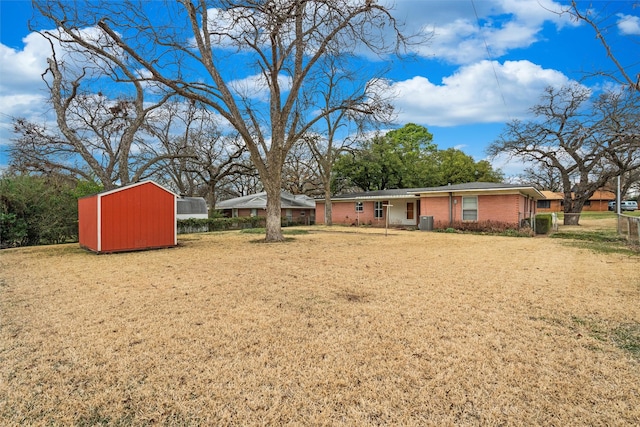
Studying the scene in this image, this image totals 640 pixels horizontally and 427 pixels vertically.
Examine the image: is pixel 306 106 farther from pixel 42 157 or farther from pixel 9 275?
pixel 42 157

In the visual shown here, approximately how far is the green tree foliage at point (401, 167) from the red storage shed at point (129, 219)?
20.1 metres

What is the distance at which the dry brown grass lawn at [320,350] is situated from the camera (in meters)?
2.45

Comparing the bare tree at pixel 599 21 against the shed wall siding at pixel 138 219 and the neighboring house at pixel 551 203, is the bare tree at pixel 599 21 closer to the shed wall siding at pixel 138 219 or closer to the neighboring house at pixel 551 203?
the shed wall siding at pixel 138 219

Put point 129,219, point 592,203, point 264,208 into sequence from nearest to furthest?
point 129,219, point 264,208, point 592,203

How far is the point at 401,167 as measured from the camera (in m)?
31.5

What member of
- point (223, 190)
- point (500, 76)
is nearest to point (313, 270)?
point (500, 76)

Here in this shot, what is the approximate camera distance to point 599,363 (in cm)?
313

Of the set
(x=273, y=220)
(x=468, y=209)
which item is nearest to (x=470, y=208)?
(x=468, y=209)

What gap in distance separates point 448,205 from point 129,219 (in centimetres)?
1698

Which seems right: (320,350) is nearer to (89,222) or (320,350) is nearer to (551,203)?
(89,222)

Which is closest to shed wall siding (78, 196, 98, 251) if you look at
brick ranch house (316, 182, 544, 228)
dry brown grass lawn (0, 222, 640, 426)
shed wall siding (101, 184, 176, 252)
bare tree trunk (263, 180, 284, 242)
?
shed wall siding (101, 184, 176, 252)

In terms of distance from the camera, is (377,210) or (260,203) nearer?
(377,210)

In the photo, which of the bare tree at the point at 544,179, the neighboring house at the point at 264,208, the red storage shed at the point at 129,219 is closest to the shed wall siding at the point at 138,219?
the red storage shed at the point at 129,219

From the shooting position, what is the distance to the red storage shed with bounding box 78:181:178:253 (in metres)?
10.8
